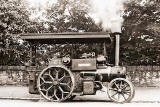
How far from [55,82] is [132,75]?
687cm

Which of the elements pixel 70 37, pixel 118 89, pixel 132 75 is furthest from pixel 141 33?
pixel 118 89

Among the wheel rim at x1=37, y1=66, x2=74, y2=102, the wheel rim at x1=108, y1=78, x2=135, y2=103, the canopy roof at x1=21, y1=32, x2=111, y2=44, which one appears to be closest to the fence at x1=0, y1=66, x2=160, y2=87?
the canopy roof at x1=21, y1=32, x2=111, y2=44

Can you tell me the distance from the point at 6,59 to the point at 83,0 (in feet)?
15.7

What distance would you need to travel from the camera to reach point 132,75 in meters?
17.5

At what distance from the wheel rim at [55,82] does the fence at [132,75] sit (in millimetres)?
5554

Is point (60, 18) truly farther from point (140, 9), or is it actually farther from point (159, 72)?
point (159, 72)

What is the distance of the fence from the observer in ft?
56.3

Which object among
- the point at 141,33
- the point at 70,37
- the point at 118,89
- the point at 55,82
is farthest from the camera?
the point at 141,33

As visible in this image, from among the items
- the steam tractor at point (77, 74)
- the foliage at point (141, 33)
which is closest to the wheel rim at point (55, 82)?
the steam tractor at point (77, 74)

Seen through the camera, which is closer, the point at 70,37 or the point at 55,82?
the point at 55,82

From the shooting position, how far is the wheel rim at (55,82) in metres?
11.3

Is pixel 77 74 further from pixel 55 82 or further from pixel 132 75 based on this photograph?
pixel 132 75

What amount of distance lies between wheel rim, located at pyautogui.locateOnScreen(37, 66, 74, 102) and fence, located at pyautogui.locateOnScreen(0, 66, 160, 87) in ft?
18.2

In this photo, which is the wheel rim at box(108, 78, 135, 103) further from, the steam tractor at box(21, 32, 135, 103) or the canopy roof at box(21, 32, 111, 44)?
the canopy roof at box(21, 32, 111, 44)
